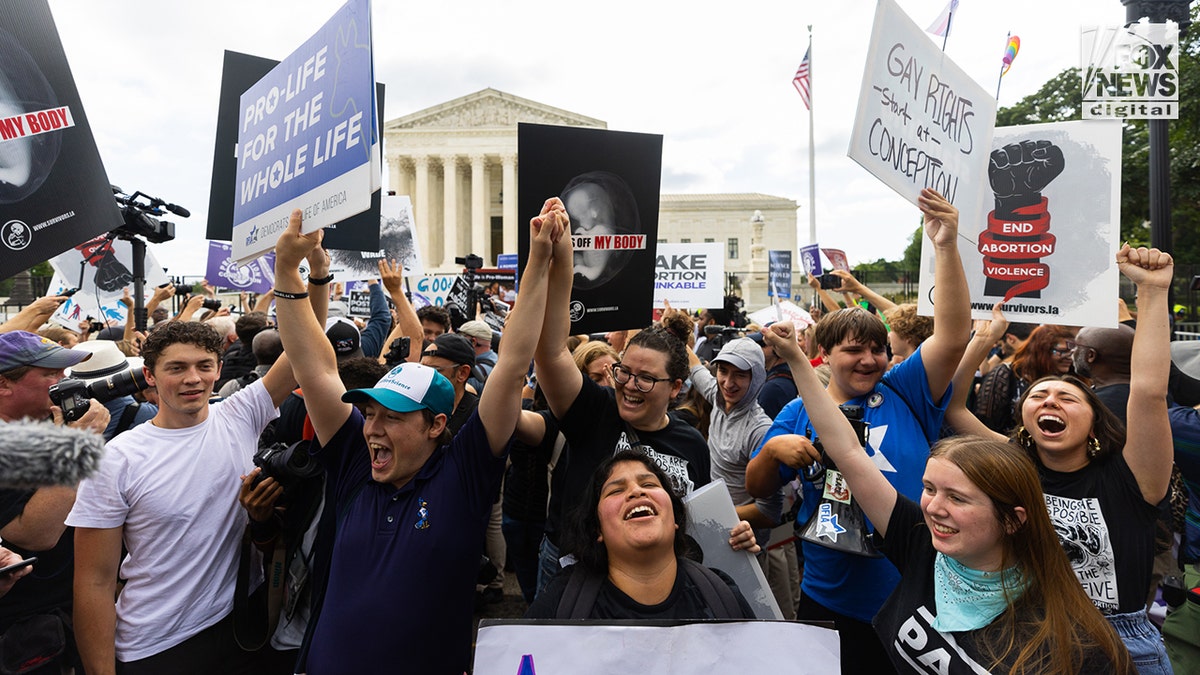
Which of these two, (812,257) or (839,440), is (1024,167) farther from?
(812,257)

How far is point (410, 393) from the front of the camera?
2.23 meters

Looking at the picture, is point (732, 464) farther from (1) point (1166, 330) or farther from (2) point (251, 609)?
(2) point (251, 609)

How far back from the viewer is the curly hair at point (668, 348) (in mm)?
2770

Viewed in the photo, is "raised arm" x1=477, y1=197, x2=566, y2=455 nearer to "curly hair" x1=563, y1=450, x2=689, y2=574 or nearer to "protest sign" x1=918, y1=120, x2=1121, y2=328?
"curly hair" x1=563, y1=450, x2=689, y2=574

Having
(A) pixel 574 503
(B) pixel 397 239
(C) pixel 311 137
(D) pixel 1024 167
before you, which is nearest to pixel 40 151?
(C) pixel 311 137

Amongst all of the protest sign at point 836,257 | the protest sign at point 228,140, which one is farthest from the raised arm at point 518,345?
the protest sign at point 836,257

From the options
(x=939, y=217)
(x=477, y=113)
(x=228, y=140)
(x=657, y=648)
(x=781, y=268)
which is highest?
(x=477, y=113)

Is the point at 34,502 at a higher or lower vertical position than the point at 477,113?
lower

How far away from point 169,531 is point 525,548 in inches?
69.9

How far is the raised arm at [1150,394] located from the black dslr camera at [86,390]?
3131mm

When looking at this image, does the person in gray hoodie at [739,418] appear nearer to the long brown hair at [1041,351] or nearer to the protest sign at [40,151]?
the long brown hair at [1041,351]

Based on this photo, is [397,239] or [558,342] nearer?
[558,342]

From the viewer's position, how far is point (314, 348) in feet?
7.88

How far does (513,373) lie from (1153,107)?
15.3 ft
